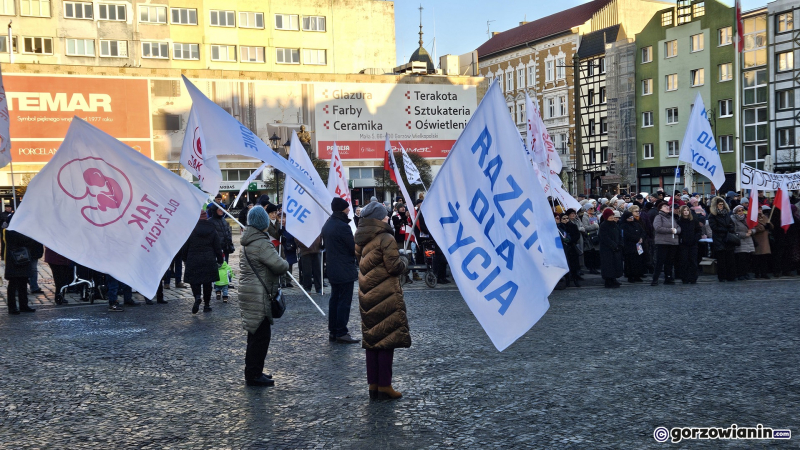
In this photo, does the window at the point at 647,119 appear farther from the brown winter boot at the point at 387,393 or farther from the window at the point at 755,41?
the brown winter boot at the point at 387,393

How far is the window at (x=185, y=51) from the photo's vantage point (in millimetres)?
64188

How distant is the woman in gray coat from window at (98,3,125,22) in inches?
2368

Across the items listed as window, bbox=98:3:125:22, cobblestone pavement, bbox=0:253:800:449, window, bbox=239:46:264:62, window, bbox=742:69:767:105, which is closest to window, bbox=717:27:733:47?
window, bbox=742:69:767:105

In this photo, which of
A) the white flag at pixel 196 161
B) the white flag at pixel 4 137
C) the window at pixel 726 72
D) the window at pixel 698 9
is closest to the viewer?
the white flag at pixel 196 161

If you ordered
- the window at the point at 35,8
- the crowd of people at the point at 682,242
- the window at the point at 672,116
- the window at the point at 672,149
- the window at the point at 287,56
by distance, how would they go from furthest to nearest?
the window at the point at 287,56, the window at the point at 672,116, the window at the point at 672,149, the window at the point at 35,8, the crowd of people at the point at 682,242

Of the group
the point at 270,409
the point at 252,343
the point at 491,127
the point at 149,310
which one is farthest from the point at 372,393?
the point at 149,310

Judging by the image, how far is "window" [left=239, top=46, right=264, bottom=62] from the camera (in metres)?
66.1

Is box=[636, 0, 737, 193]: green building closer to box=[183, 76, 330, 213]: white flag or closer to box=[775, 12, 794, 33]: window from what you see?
box=[775, 12, 794, 33]: window

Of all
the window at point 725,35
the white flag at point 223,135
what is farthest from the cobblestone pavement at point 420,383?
the window at point 725,35

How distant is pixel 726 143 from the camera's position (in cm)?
5653

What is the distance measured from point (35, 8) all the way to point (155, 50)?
8.88 meters

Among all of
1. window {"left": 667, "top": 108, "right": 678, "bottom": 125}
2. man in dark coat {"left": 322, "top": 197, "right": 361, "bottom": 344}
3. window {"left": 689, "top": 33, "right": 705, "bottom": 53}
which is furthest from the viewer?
window {"left": 667, "top": 108, "right": 678, "bottom": 125}

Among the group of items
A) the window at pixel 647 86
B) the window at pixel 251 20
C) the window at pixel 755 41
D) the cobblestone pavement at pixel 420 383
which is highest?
the window at pixel 251 20

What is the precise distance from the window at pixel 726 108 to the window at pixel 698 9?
6.63 metres
